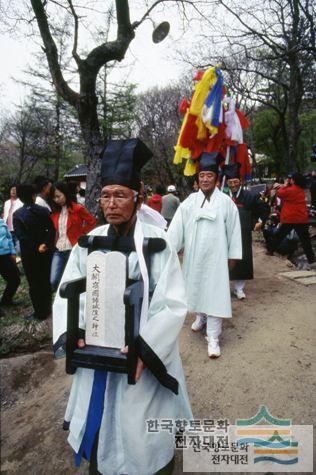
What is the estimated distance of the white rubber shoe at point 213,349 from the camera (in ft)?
10.6

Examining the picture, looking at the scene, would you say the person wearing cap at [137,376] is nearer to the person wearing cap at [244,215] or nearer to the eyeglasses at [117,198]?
the eyeglasses at [117,198]

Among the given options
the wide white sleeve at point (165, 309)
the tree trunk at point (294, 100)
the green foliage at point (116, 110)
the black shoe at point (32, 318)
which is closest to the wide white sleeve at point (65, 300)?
the wide white sleeve at point (165, 309)

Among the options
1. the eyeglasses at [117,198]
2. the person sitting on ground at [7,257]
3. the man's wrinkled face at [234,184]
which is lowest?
the person sitting on ground at [7,257]

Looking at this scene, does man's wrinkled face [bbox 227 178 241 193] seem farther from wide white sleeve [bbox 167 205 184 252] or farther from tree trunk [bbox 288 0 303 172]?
tree trunk [bbox 288 0 303 172]

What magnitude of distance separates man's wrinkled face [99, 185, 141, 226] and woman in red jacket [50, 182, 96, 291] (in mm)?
2706

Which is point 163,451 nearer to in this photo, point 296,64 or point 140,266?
point 140,266

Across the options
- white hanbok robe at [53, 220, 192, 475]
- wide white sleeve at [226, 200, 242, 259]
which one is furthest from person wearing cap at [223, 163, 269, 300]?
white hanbok robe at [53, 220, 192, 475]

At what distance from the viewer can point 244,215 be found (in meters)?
4.70

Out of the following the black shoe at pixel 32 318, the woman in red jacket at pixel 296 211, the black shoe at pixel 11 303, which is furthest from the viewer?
the woman in red jacket at pixel 296 211

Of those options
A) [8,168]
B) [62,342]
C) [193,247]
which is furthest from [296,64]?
[8,168]

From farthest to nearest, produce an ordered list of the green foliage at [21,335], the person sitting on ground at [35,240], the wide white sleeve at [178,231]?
the person sitting on ground at [35,240], the green foliage at [21,335], the wide white sleeve at [178,231]

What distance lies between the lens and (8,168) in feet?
73.1

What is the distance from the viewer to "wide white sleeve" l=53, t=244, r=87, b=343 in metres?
1.71

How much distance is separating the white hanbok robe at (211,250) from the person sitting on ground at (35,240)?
6.35 ft
